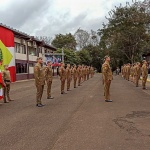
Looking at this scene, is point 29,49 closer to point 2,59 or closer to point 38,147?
point 2,59

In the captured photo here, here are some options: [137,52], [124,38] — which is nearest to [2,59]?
[124,38]

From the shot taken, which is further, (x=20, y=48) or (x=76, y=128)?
(x=20, y=48)

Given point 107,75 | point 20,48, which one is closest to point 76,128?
point 107,75

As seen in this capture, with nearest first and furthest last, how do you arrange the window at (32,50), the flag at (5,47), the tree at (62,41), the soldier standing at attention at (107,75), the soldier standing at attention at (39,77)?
the soldier standing at attention at (39,77) < the soldier standing at attention at (107,75) < the flag at (5,47) < the window at (32,50) < the tree at (62,41)

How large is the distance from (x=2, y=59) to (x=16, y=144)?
331 inches

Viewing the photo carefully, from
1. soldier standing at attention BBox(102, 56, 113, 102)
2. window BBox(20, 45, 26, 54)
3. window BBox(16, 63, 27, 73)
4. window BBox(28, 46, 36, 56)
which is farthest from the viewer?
window BBox(28, 46, 36, 56)

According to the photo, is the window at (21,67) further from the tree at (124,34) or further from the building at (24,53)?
the tree at (124,34)

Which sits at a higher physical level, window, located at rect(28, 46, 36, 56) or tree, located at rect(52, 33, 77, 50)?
tree, located at rect(52, 33, 77, 50)

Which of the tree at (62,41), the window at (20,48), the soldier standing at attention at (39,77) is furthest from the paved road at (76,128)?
the tree at (62,41)

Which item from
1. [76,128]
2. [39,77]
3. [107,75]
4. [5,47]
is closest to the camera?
[76,128]

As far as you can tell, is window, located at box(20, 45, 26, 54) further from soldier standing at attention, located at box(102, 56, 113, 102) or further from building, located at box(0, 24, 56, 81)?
soldier standing at attention, located at box(102, 56, 113, 102)

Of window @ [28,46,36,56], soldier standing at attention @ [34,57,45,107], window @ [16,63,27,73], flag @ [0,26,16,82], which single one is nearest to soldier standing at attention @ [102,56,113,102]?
soldier standing at attention @ [34,57,45,107]

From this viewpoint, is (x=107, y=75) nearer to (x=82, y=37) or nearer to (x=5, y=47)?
(x=5, y=47)

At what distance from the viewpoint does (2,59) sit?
14.8 metres
